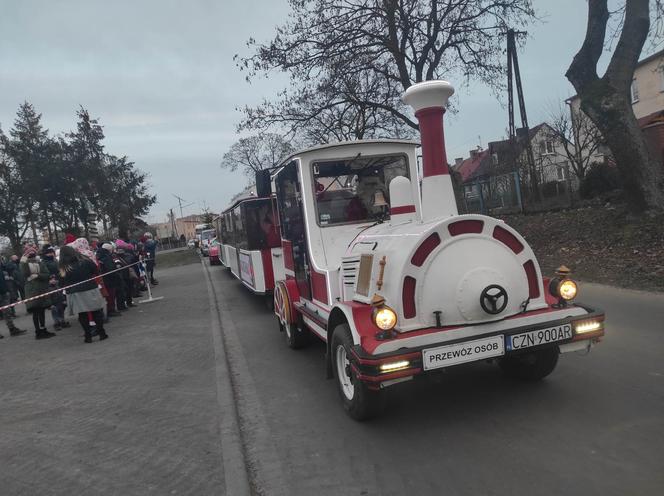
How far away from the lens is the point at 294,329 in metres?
6.33

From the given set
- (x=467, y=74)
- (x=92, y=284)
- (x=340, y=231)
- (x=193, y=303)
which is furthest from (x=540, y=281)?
(x=467, y=74)

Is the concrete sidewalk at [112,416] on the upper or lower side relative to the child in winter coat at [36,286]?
lower

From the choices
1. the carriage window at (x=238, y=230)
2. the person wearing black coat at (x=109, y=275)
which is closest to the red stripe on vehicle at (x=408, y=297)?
the carriage window at (x=238, y=230)

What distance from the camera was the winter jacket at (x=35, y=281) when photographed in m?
8.74

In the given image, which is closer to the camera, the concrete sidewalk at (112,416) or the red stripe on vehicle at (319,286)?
the concrete sidewalk at (112,416)

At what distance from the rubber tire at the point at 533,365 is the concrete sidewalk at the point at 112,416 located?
2626 mm

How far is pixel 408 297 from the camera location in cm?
352

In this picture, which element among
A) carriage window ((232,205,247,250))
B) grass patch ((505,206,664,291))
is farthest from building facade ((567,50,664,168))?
carriage window ((232,205,247,250))

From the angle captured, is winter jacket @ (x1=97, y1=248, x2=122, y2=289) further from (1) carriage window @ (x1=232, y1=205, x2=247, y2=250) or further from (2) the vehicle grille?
(2) the vehicle grille

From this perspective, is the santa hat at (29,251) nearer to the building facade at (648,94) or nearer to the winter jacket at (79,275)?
the winter jacket at (79,275)

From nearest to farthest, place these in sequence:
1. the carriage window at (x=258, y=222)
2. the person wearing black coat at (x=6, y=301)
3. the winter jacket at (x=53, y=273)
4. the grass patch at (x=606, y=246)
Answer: the grass patch at (x=606, y=246)
the winter jacket at (x=53, y=273)
the person wearing black coat at (x=6, y=301)
the carriage window at (x=258, y=222)

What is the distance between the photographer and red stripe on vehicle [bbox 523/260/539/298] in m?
3.72

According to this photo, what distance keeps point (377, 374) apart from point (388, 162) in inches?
118

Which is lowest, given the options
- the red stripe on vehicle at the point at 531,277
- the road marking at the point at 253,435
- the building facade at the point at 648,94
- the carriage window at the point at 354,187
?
the road marking at the point at 253,435
